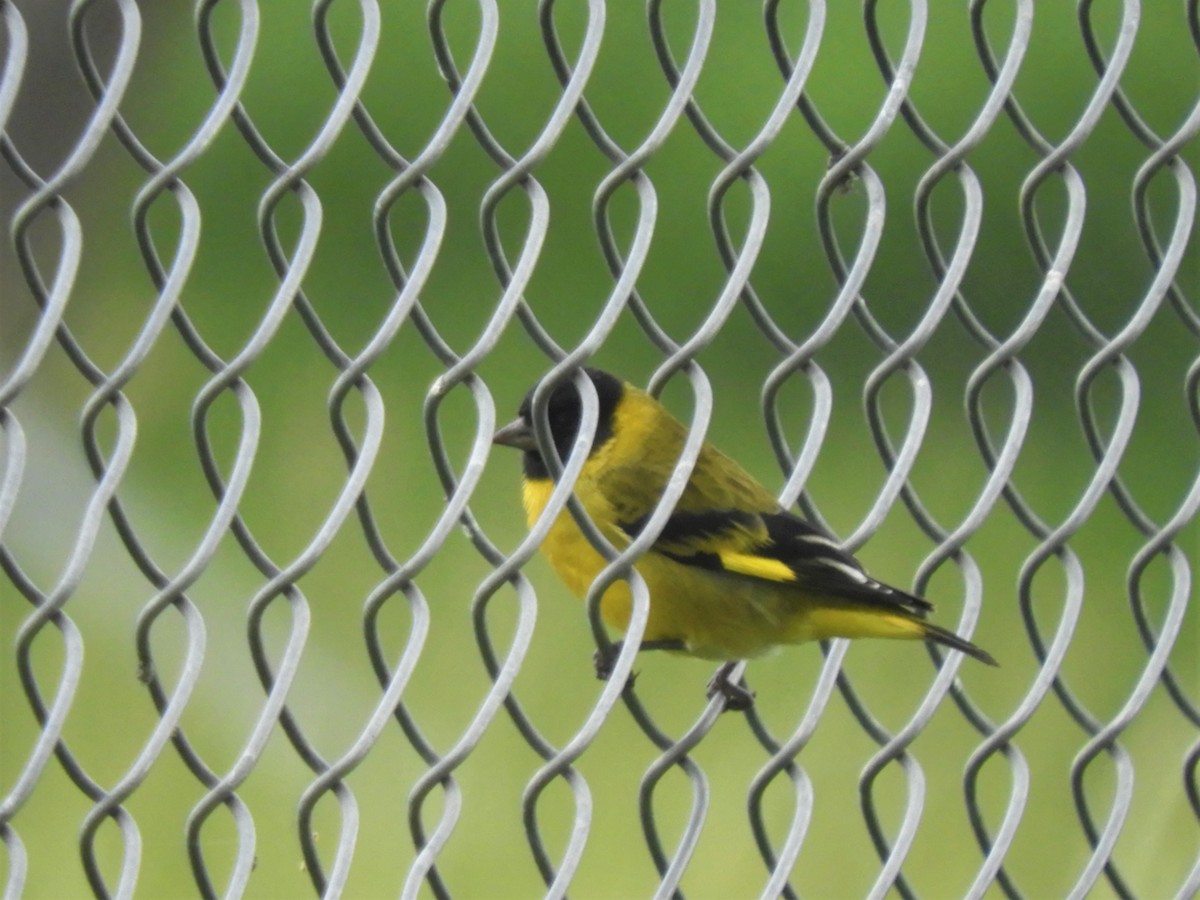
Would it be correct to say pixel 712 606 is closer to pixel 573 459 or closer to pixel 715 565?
pixel 715 565

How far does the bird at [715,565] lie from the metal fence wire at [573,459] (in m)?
0.18

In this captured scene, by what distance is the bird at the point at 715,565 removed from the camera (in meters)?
2.78

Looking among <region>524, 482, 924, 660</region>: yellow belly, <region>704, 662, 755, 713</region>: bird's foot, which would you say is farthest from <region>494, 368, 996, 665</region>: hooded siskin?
<region>704, 662, 755, 713</region>: bird's foot

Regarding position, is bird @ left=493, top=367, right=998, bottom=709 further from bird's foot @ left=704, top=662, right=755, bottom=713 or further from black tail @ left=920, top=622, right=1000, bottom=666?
bird's foot @ left=704, top=662, right=755, bottom=713

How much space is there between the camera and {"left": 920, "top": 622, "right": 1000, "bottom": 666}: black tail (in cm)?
236

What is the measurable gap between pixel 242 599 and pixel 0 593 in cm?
85

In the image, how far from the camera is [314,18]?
1.98 m

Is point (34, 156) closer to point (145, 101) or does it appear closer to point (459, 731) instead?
point (145, 101)

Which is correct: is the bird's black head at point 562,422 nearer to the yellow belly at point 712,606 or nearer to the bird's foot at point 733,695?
the yellow belly at point 712,606

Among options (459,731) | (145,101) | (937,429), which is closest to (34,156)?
(145,101)

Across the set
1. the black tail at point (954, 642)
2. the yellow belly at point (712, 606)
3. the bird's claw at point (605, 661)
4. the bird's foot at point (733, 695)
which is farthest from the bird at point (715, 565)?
the bird's claw at point (605, 661)

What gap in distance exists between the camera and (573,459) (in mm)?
1856

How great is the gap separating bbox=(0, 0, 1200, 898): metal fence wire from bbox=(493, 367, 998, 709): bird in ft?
0.58

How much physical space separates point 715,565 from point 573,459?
1.05 m
